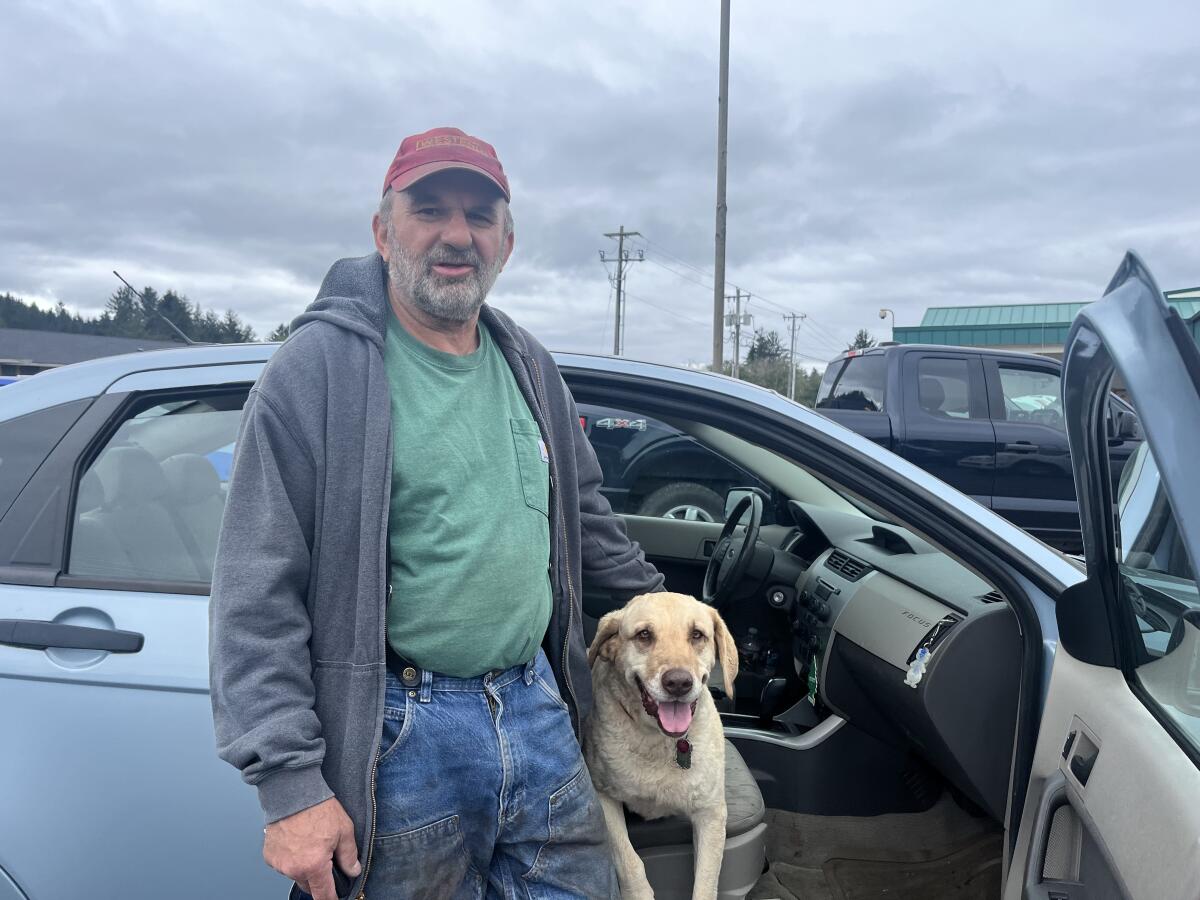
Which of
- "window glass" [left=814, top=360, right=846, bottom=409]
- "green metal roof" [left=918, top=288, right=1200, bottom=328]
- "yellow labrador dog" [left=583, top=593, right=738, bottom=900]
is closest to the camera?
"yellow labrador dog" [left=583, top=593, right=738, bottom=900]

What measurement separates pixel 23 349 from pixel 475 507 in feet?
198

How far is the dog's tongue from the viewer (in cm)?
209

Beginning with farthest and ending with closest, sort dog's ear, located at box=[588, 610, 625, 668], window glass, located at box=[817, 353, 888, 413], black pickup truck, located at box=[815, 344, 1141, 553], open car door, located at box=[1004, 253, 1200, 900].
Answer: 1. window glass, located at box=[817, 353, 888, 413]
2. black pickup truck, located at box=[815, 344, 1141, 553]
3. dog's ear, located at box=[588, 610, 625, 668]
4. open car door, located at box=[1004, 253, 1200, 900]

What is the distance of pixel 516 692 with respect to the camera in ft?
5.52

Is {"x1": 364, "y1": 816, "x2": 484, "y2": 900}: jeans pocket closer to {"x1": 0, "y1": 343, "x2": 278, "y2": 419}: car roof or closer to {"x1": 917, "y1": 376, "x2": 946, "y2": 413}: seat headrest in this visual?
{"x1": 0, "y1": 343, "x2": 278, "y2": 419}: car roof

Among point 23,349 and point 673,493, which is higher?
point 23,349

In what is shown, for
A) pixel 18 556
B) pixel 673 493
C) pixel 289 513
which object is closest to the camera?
pixel 289 513

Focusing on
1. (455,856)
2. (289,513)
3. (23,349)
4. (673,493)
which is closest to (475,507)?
(289,513)

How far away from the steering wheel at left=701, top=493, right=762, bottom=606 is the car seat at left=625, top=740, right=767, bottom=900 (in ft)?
3.47

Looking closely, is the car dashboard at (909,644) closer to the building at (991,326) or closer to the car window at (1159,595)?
the car window at (1159,595)

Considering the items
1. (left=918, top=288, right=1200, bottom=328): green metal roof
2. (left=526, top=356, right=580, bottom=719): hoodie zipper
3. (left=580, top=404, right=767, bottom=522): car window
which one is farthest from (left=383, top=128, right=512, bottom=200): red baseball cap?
(left=918, top=288, right=1200, bottom=328): green metal roof

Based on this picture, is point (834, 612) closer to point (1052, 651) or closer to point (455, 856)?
point (1052, 651)

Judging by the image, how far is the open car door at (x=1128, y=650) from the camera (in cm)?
119

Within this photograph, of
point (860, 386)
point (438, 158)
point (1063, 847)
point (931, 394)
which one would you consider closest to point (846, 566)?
point (1063, 847)
